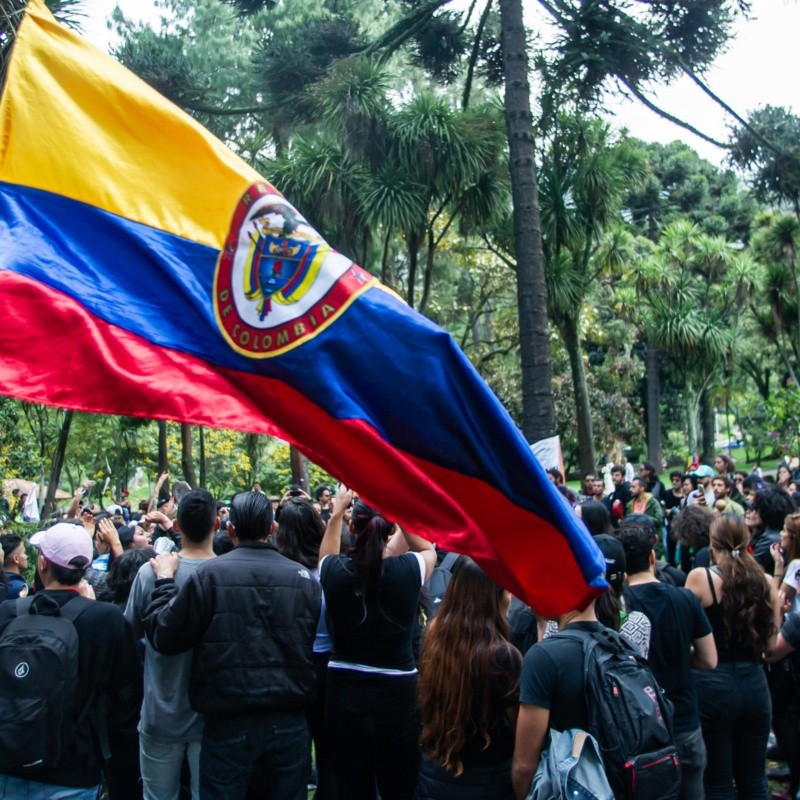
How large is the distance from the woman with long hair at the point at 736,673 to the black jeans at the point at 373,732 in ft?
5.03

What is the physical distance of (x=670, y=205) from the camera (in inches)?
1642

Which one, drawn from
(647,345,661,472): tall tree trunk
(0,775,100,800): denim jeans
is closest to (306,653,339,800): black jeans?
(0,775,100,800): denim jeans

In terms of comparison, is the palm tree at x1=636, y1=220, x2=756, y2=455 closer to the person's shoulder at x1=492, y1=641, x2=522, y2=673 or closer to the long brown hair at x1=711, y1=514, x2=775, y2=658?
the long brown hair at x1=711, y1=514, x2=775, y2=658

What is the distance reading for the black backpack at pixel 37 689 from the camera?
3.66m

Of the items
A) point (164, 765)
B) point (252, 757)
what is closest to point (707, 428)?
point (164, 765)

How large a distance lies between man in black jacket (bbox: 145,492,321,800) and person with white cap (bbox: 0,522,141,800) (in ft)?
0.71

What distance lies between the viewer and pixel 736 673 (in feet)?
16.1

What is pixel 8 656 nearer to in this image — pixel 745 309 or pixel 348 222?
pixel 348 222

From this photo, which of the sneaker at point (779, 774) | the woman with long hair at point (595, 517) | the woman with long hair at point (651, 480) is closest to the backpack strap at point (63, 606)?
the woman with long hair at point (595, 517)

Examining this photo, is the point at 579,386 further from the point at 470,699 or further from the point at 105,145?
the point at 105,145

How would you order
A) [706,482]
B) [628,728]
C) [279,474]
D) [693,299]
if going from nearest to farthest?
[628,728] → [706,482] → [693,299] → [279,474]

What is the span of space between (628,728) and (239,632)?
1565 millimetres

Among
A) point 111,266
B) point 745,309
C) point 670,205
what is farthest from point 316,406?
point 670,205

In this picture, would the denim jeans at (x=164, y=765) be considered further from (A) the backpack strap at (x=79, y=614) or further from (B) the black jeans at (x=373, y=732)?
(B) the black jeans at (x=373, y=732)
